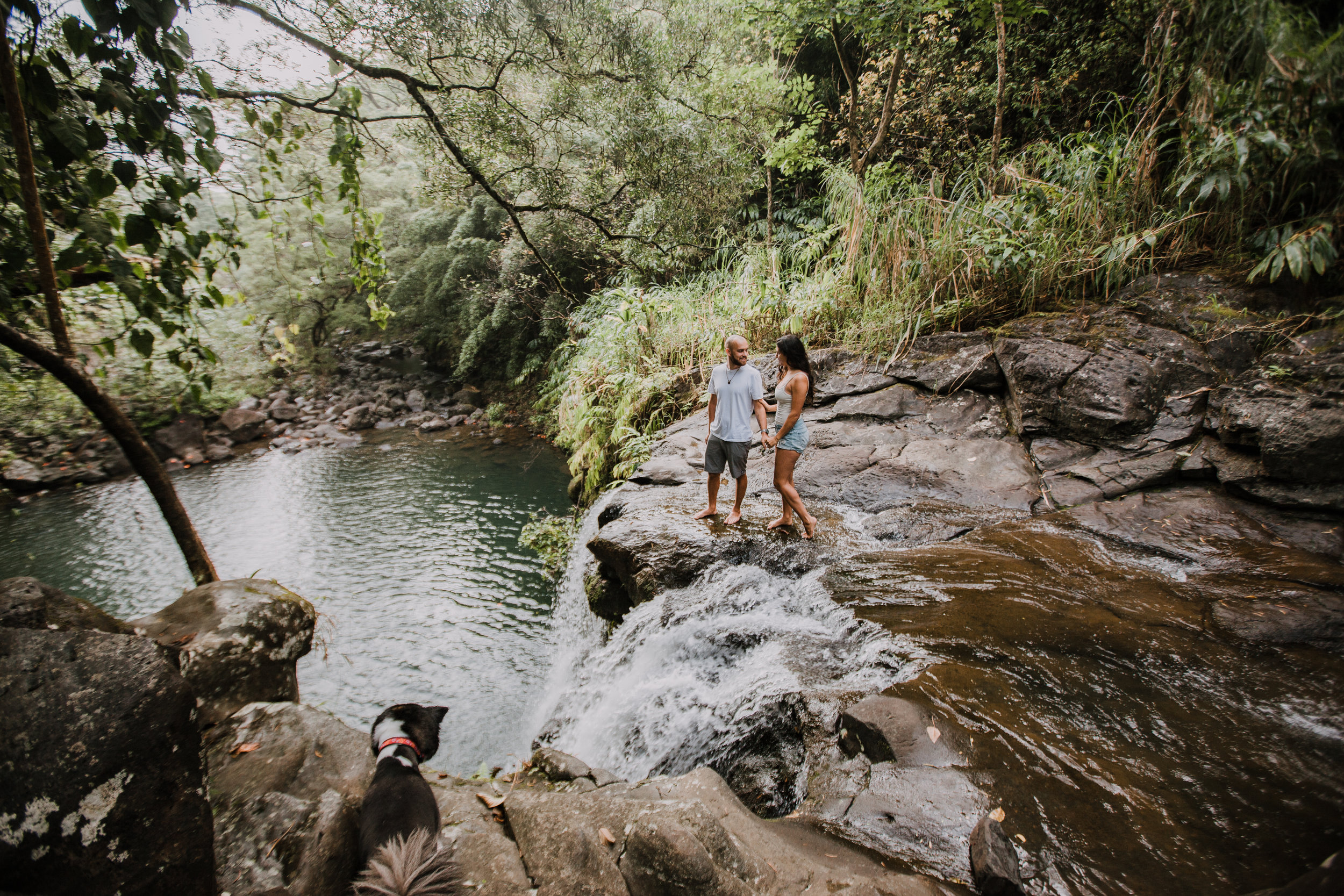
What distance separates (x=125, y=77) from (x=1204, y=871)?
461cm

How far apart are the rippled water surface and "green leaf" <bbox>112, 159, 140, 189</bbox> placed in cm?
382

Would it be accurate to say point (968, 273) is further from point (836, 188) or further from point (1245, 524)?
point (1245, 524)

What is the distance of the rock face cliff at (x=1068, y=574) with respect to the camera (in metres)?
Result: 2.07

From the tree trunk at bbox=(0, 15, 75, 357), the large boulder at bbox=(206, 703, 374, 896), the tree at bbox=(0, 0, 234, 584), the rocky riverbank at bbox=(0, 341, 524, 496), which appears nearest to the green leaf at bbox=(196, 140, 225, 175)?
the tree at bbox=(0, 0, 234, 584)

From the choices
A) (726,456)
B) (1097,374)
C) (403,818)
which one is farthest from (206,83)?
(1097,374)

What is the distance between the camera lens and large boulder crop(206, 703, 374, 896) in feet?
5.83

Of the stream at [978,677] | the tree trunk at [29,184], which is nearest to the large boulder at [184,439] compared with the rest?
the stream at [978,677]

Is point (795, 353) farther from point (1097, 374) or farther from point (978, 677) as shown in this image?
point (1097, 374)

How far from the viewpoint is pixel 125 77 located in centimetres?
186

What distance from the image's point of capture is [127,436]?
2.56m

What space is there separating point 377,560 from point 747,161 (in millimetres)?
7783

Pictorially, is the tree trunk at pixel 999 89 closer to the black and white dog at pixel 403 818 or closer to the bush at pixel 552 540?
the bush at pixel 552 540

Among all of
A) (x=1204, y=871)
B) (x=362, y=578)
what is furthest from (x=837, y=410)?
(x=362, y=578)

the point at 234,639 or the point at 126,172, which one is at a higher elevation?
the point at 126,172
